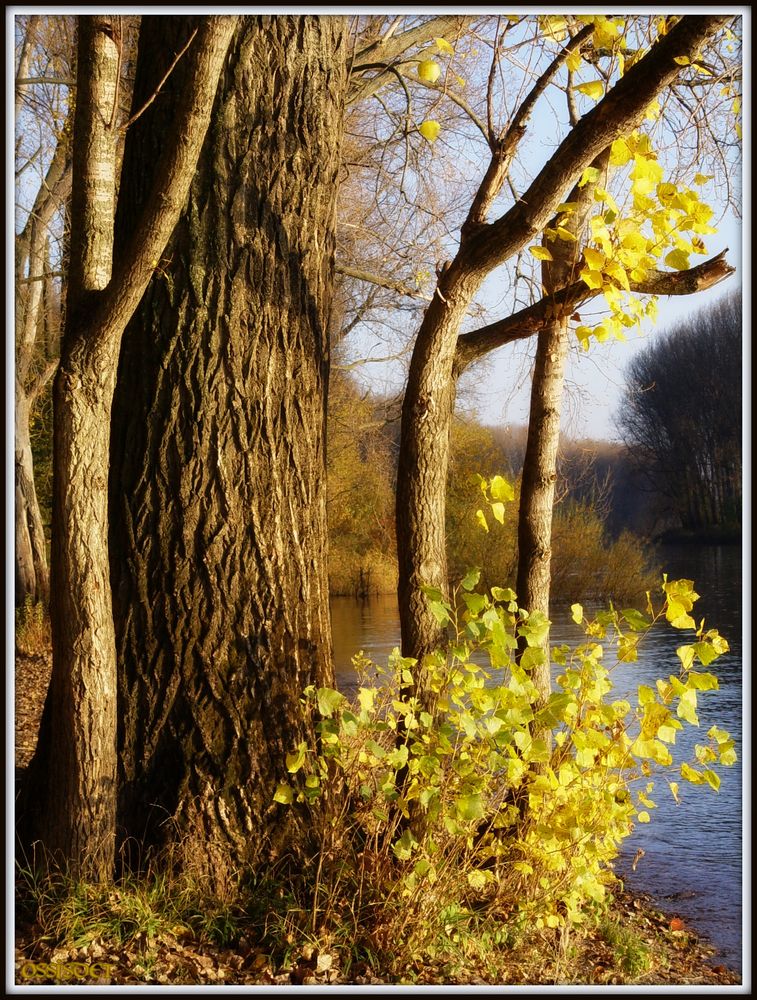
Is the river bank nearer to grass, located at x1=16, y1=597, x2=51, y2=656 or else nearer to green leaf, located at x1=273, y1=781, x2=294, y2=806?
green leaf, located at x1=273, y1=781, x2=294, y2=806

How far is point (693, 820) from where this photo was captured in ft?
19.1

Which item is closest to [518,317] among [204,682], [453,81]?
[204,682]

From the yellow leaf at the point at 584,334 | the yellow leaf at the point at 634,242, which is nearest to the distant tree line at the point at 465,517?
the yellow leaf at the point at 584,334

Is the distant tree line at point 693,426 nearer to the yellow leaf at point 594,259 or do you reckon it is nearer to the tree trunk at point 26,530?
the tree trunk at point 26,530

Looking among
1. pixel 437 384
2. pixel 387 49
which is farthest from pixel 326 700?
A: pixel 387 49

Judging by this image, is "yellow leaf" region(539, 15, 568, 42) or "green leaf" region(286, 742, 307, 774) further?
"yellow leaf" region(539, 15, 568, 42)

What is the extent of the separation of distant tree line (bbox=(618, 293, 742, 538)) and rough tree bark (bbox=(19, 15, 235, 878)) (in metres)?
19.5

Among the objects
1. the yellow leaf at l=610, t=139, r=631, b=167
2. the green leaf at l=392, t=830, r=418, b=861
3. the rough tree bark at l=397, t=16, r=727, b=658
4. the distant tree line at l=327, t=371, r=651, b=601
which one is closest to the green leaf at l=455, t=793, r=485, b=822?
the green leaf at l=392, t=830, r=418, b=861

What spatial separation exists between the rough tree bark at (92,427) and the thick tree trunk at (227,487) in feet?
0.70

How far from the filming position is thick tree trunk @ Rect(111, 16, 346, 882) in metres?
3.15

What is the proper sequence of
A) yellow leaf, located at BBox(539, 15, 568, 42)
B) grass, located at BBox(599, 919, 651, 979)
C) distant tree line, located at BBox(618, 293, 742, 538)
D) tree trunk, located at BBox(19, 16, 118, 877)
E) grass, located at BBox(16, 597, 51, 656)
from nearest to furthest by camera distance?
tree trunk, located at BBox(19, 16, 118, 877) → grass, located at BBox(599, 919, 651, 979) → yellow leaf, located at BBox(539, 15, 568, 42) → grass, located at BBox(16, 597, 51, 656) → distant tree line, located at BBox(618, 293, 742, 538)

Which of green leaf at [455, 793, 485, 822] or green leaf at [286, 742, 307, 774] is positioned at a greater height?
green leaf at [286, 742, 307, 774]

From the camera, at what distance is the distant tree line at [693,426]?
22.5 m

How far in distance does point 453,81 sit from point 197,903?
5373 mm
